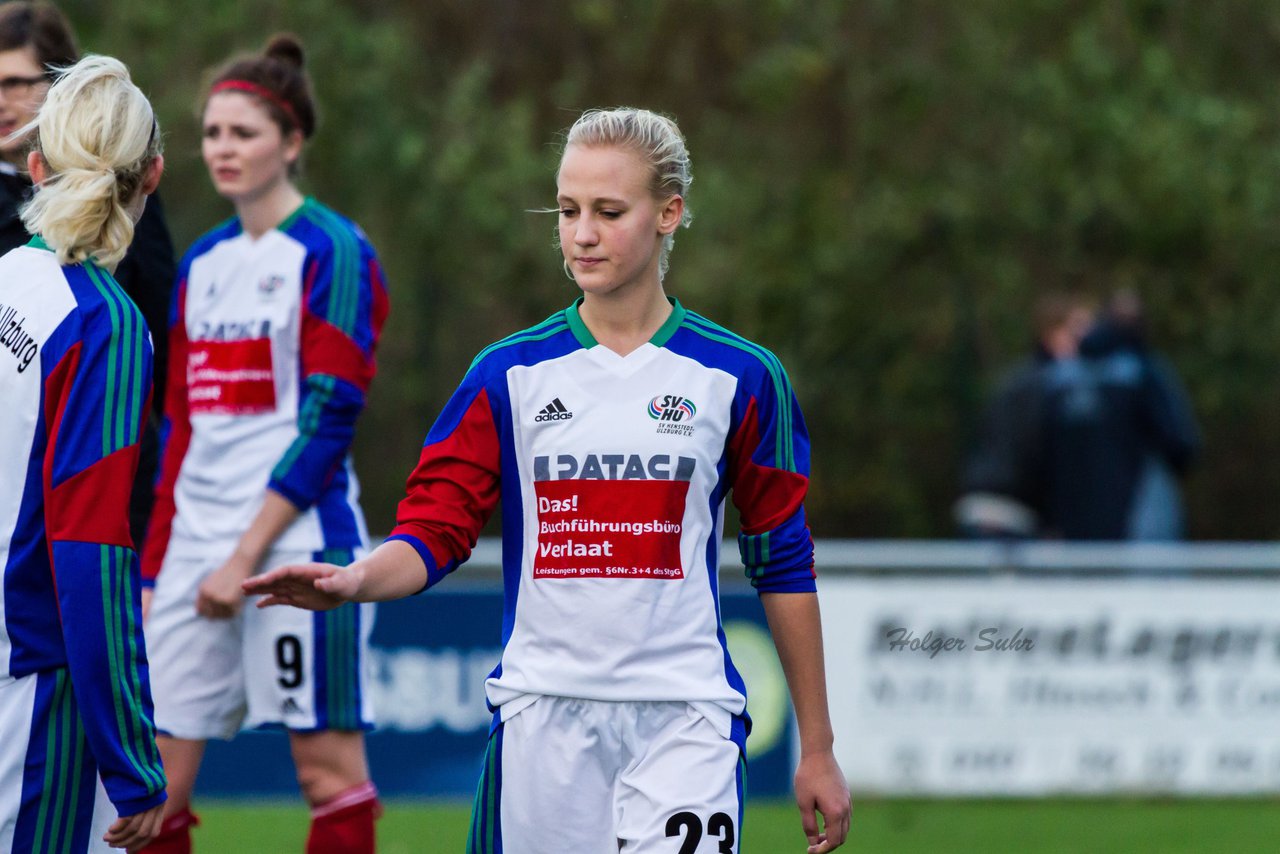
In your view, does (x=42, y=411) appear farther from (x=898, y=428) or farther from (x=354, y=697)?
(x=898, y=428)

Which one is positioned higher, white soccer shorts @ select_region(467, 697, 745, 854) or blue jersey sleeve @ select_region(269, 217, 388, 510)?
blue jersey sleeve @ select_region(269, 217, 388, 510)

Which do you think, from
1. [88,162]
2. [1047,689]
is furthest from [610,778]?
[1047,689]

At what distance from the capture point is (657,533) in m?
3.49

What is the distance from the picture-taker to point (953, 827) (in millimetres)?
8047

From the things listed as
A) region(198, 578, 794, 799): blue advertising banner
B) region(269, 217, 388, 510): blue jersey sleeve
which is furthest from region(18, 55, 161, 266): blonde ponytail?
region(198, 578, 794, 799): blue advertising banner

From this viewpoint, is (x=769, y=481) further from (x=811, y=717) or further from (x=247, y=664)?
(x=247, y=664)

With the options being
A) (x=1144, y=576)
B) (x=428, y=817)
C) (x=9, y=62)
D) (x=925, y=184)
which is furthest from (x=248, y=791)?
(x=925, y=184)

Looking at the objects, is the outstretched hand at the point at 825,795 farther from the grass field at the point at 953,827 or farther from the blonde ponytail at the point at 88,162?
the grass field at the point at 953,827

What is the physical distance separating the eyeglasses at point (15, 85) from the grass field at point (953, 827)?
3.66 metres

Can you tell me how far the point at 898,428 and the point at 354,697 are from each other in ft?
24.5

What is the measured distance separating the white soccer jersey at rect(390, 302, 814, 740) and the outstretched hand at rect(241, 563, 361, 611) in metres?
0.27

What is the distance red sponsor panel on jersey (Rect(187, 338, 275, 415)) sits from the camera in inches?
193

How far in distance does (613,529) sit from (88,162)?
1104mm

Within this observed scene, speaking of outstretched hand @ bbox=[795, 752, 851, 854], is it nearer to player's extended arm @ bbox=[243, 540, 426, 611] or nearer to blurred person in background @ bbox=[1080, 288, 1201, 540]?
player's extended arm @ bbox=[243, 540, 426, 611]
